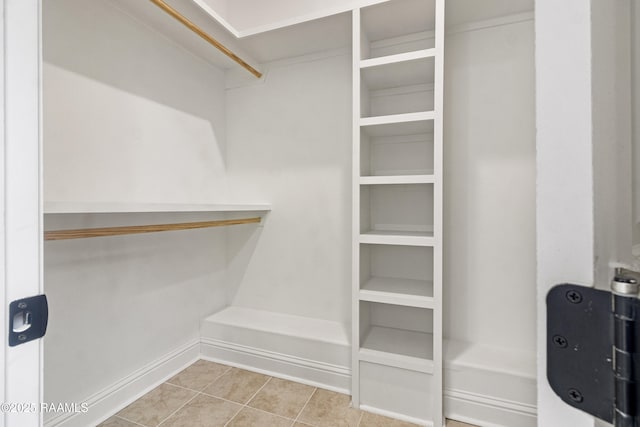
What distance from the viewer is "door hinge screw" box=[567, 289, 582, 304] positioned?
0.25 metres

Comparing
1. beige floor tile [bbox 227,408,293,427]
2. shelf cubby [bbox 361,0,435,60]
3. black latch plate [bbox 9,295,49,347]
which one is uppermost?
shelf cubby [bbox 361,0,435,60]

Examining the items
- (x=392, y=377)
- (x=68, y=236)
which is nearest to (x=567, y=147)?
(x=68, y=236)

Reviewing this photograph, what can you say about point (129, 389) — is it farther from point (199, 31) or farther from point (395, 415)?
point (199, 31)

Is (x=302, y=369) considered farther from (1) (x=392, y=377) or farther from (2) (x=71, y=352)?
(2) (x=71, y=352)

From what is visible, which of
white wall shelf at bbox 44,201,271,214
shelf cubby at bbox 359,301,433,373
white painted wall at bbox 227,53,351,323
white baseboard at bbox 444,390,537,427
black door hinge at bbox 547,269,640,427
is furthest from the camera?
white painted wall at bbox 227,53,351,323

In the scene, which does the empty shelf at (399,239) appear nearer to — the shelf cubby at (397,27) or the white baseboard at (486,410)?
the white baseboard at (486,410)

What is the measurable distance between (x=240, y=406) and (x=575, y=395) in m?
1.58

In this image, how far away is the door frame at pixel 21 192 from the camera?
475 mm

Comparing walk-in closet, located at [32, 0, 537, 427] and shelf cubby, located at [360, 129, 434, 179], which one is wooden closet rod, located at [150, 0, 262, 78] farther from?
shelf cubby, located at [360, 129, 434, 179]

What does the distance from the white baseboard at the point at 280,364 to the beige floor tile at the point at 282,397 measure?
0.16ft

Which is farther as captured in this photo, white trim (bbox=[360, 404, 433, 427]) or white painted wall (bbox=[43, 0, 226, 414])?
white trim (bbox=[360, 404, 433, 427])

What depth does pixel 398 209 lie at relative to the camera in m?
1.76

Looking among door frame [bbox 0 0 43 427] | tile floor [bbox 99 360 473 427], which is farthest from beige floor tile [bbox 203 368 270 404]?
door frame [bbox 0 0 43 427]

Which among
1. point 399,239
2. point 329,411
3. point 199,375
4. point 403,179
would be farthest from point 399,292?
point 199,375
